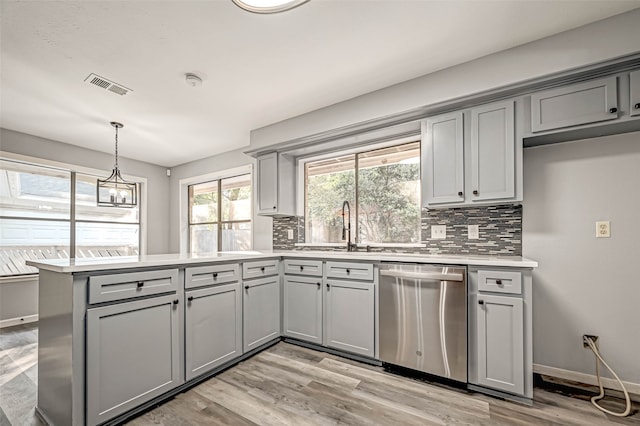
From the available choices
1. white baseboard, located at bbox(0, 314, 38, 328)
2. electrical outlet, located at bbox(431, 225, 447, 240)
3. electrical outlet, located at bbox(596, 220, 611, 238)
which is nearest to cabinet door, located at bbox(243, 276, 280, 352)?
electrical outlet, located at bbox(431, 225, 447, 240)

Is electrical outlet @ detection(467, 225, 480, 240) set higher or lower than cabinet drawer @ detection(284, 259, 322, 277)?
higher

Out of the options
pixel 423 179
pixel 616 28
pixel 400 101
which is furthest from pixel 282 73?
pixel 616 28

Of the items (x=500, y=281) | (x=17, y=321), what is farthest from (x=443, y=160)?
(x=17, y=321)

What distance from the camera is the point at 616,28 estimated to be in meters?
1.84

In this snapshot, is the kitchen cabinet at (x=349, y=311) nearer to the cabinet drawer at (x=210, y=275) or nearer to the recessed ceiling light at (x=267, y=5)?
the cabinet drawer at (x=210, y=275)

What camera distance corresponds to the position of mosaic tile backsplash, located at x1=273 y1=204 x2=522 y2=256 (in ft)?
7.99

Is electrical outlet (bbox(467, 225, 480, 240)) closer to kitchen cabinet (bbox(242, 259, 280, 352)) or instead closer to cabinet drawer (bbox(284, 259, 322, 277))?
cabinet drawer (bbox(284, 259, 322, 277))

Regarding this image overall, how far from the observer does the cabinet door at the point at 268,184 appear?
141 inches

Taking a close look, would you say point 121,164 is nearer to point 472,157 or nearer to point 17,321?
point 17,321

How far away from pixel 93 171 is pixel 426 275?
5.01m

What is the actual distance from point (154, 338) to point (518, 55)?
3.19 m

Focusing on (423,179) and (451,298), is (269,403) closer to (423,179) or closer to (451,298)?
(451,298)

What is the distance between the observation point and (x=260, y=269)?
285 cm

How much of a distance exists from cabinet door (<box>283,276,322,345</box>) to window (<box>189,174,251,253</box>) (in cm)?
168
